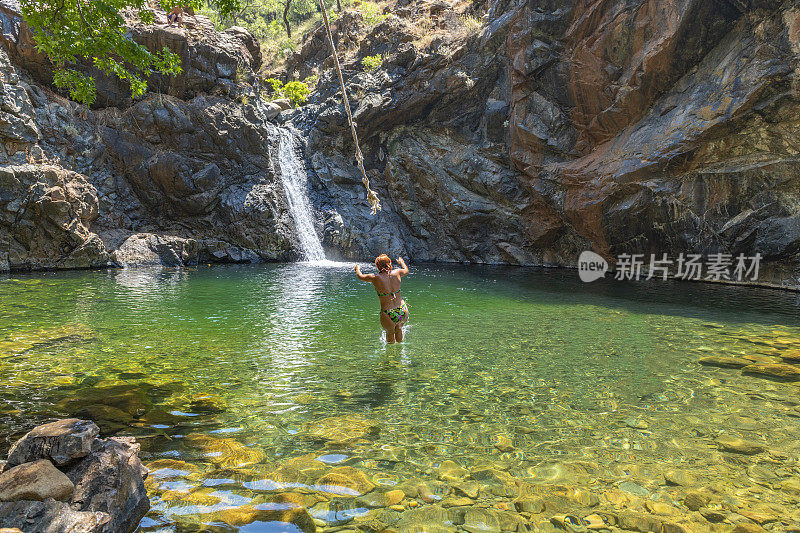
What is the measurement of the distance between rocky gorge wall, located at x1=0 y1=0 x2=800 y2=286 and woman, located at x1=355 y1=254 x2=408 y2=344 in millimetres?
15578

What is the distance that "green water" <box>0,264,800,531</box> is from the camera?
4074mm

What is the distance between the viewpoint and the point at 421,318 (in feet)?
37.7

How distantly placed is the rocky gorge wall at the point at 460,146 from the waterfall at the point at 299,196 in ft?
2.42

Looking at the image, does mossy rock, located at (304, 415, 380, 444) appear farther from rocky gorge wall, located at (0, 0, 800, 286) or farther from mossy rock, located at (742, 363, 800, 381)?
rocky gorge wall, located at (0, 0, 800, 286)

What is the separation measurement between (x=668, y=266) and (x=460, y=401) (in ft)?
64.1

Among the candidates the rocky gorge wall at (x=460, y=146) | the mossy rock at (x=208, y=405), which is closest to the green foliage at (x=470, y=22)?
the rocky gorge wall at (x=460, y=146)

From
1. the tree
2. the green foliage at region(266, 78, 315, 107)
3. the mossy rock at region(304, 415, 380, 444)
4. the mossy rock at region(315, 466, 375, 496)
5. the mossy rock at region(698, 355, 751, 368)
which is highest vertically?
the green foliage at region(266, 78, 315, 107)

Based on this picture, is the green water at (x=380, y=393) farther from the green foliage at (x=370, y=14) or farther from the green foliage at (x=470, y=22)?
the green foliage at (x=370, y=14)

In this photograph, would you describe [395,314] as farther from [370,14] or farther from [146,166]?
[370,14]

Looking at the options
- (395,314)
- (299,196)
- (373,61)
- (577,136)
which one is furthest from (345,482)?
(373,61)

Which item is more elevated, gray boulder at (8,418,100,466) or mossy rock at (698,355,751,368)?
mossy rock at (698,355,751,368)

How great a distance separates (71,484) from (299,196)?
1132 inches

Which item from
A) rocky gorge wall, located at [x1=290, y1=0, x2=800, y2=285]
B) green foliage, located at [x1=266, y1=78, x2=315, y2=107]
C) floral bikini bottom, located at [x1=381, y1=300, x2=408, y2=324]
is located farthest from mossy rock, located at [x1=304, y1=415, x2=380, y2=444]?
green foliage, located at [x1=266, y1=78, x2=315, y2=107]

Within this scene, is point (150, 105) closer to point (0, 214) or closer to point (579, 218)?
point (0, 214)
